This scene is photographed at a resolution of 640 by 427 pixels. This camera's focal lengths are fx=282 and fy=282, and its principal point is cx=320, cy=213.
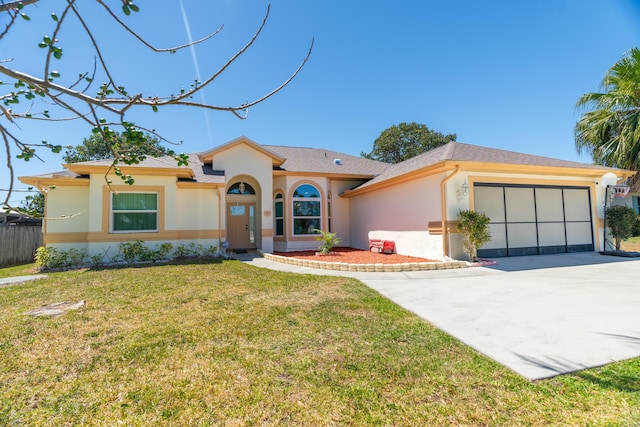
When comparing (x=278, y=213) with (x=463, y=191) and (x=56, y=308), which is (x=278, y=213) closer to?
(x=463, y=191)

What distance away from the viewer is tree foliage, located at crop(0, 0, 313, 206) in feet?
6.61

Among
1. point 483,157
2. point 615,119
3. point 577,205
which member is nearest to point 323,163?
point 483,157

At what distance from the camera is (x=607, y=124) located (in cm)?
1465

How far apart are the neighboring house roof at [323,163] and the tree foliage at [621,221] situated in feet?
35.0

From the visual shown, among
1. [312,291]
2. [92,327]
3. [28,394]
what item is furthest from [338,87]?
[28,394]

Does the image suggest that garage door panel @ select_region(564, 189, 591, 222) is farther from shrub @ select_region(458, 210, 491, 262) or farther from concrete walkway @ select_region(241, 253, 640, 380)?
shrub @ select_region(458, 210, 491, 262)

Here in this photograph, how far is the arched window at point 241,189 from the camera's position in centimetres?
1521

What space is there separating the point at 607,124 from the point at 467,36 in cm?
986

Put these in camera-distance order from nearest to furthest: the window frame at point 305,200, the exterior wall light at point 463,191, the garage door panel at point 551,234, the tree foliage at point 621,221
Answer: the exterior wall light at point 463,191 < the tree foliage at point 621,221 < the garage door panel at point 551,234 < the window frame at point 305,200

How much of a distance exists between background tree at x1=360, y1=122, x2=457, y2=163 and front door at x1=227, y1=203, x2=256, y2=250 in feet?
77.3

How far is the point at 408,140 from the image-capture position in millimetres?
33719

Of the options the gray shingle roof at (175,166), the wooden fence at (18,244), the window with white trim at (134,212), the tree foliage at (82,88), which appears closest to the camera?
the tree foliage at (82,88)

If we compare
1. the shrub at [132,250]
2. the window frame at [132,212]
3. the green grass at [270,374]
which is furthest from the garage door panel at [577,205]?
the shrub at [132,250]

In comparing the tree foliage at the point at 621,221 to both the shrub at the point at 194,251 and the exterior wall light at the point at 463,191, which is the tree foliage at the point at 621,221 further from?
the shrub at the point at 194,251
